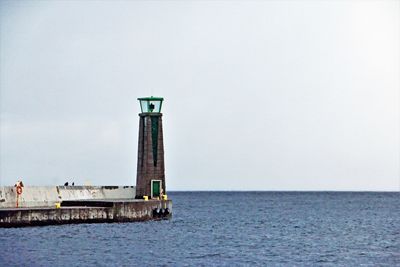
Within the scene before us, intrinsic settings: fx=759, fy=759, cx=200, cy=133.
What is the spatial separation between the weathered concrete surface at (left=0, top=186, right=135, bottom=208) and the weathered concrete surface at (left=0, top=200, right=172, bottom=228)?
18.2 ft

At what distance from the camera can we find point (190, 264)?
1829 inches

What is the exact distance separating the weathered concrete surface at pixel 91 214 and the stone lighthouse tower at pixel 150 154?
6.04 feet

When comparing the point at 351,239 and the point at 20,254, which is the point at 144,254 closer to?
the point at 20,254

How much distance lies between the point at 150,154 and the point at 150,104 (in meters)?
5.12

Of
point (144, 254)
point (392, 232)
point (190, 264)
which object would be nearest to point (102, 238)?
point (144, 254)

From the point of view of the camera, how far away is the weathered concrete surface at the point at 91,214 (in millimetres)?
60406

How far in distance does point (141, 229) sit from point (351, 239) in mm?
18595

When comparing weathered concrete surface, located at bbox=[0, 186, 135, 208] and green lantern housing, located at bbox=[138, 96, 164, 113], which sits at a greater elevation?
green lantern housing, located at bbox=[138, 96, 164, 113]

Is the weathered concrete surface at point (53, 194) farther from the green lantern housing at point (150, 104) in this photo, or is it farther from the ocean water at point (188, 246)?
the green lantern housing at point (150, 104)

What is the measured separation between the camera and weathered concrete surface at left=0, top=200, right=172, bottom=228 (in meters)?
60.4

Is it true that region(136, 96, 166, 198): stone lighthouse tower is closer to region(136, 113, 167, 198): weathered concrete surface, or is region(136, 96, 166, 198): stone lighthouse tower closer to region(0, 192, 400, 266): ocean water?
region(136, 113, 167, 198): weathered concrete surface

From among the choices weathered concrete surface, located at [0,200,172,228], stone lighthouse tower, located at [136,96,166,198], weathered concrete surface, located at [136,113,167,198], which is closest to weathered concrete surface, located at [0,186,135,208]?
weathered concrete surface, located at [0,200,172,228]

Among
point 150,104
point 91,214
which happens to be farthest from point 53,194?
point 150,104

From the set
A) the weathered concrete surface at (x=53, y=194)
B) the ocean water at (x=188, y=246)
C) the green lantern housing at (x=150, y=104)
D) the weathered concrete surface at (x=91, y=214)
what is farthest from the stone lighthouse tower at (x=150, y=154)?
the weathered concrete surface at (x=53, y=194)
